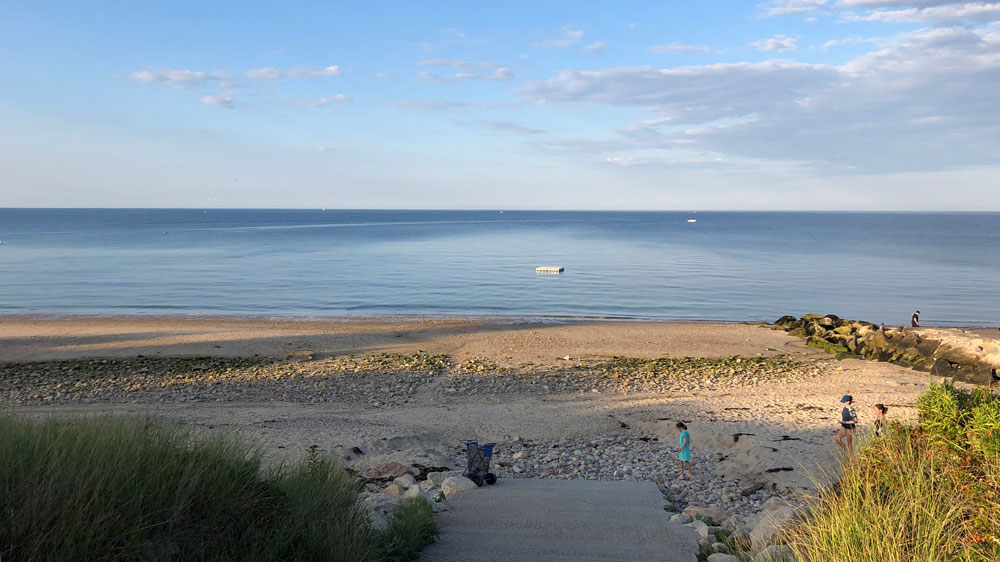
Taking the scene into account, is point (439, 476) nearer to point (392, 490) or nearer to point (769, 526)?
point (392, 490)

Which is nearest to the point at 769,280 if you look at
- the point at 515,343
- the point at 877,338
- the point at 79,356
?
the point at 877,338

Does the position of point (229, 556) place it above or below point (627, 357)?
above

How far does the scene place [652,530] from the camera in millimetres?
7773

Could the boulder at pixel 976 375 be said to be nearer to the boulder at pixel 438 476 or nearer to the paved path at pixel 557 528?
the paved path at pixel 557 528

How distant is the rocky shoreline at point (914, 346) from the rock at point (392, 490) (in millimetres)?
18452

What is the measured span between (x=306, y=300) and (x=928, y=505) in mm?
37149

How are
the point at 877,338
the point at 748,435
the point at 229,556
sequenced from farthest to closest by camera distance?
the point at 877,338 → the point at 748,435 → the point at 229,556

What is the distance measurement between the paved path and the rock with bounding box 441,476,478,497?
166mm

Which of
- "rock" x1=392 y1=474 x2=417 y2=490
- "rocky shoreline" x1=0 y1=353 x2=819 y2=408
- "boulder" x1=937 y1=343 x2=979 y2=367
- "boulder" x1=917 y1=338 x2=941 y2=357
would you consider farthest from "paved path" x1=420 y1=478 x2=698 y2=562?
"boulder" x1=917 y1=338 x2=941 y2=357

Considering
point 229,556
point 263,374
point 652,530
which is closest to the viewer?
point 229,556

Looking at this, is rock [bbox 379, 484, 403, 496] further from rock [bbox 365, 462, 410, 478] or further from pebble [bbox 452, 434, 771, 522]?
pebble [bbox 452, 434, 771, 522]

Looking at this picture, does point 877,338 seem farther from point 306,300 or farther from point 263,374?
point 306,300

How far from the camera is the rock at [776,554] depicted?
5677mm

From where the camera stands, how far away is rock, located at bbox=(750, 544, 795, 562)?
5.68m
